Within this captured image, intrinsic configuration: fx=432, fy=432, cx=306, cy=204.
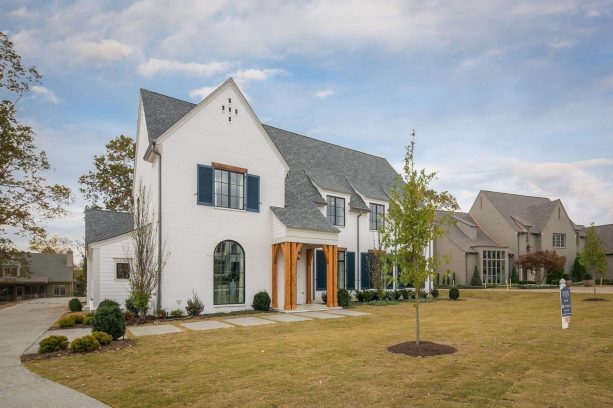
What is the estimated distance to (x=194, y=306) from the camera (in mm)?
18203

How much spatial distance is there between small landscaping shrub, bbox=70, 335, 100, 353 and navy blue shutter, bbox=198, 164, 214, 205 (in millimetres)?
8693

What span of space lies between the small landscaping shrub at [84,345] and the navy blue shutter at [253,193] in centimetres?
1029

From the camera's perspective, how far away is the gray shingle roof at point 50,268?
58469mm

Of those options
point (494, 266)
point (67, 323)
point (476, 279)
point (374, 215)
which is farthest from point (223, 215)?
point (494, 266)

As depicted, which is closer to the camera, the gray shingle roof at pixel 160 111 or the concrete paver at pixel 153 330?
the concrete paver at pixel 153 330

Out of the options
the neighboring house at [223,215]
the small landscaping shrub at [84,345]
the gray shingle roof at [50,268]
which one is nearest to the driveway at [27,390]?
the small landscaping shrub at [84,345]

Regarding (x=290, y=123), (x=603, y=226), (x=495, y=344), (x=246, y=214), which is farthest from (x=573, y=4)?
(x=603, y=226)

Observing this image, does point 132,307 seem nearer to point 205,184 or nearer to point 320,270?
point 205,184

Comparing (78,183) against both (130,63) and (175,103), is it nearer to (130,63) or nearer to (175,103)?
(175,103)

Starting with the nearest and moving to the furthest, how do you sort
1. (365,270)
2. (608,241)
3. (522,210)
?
(365,270), (522,210), (608,241)

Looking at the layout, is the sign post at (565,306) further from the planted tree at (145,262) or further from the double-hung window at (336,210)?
the planted tree at (145,262)

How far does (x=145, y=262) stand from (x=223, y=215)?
4.05m

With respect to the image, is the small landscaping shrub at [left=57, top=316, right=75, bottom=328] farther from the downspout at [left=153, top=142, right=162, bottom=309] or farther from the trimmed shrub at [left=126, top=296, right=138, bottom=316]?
the downspout at [left=153, top=142, right=162, bottom=309]

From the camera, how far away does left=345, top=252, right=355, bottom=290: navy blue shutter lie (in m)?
25.5
